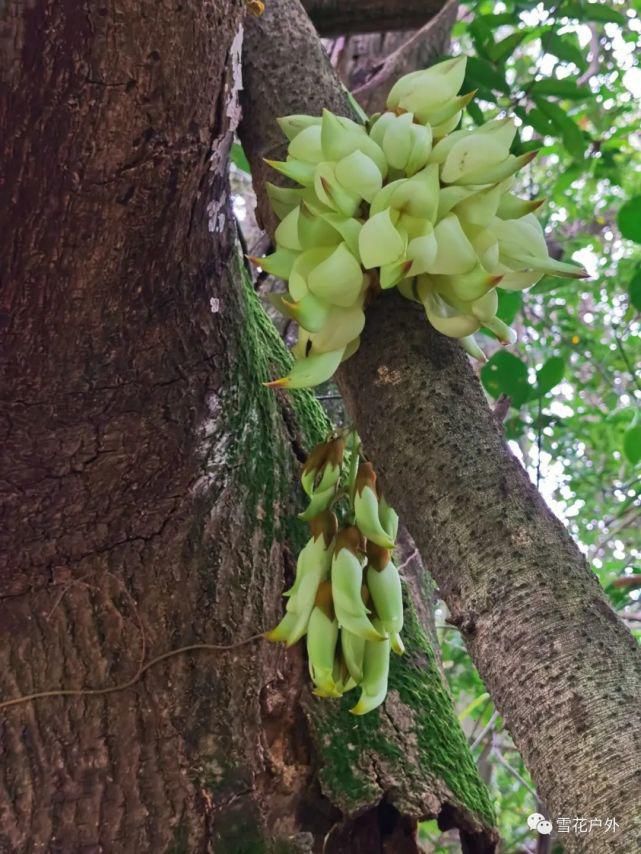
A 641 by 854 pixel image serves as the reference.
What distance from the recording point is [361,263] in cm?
64

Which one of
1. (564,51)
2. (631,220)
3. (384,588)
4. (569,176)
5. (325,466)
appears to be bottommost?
(384,588)

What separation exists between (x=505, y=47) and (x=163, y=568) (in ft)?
3.35

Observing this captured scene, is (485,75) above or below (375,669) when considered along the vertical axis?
above

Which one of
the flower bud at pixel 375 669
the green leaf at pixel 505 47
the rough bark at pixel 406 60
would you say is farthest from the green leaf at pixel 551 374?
the rough bark at pixel 406 60

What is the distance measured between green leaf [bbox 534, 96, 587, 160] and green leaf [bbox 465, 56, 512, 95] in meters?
0.08

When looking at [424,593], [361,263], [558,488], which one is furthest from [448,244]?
[558,488]

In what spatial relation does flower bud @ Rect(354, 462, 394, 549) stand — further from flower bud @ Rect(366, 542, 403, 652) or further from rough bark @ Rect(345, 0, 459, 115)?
rough bark @ Rect(345, 0, 459, 115)

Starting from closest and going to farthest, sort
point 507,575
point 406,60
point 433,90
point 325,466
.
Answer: point 507,575 < point 433,90 < point 325,466 < point 406,60

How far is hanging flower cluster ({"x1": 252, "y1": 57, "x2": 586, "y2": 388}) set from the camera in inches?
24.6

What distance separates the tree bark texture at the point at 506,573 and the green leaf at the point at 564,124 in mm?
840

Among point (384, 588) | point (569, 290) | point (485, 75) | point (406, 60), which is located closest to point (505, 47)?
point (485, 75)

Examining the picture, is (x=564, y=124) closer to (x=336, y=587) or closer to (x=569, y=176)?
(x=569, y=176)

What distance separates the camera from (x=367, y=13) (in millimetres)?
1630

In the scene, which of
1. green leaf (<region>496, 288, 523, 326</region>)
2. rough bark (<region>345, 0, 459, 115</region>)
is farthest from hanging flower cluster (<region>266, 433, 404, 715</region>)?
rough bark (<region>345, 0, 459, 115</region>)
